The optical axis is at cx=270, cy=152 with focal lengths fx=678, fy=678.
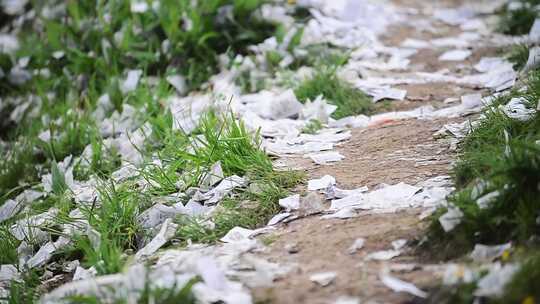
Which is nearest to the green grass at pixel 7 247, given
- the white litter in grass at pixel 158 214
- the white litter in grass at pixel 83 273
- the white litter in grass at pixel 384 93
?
the white litter in grass at pixel 83 273

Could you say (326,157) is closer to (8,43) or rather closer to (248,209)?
(248,209)

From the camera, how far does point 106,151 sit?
3.60m

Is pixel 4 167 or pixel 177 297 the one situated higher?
pixel 177 297

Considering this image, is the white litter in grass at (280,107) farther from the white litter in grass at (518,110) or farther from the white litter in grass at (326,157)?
the white litter in grass at (518,110)

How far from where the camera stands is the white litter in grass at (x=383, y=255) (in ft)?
6.87

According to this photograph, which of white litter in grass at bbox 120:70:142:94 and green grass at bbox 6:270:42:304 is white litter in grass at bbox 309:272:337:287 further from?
white litter in grass at bbox 120:70:142:94

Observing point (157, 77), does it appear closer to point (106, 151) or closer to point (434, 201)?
point (106, 151)

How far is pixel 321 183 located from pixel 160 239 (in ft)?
2.24

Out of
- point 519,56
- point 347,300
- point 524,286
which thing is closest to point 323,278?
point 347,300

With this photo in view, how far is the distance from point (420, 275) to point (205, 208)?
1.00m

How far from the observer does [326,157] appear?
305 cm

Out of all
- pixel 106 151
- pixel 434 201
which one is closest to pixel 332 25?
pixel 106 151

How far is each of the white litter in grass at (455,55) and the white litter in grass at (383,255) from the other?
A: 8.88 ft

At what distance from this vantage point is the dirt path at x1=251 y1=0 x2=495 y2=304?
6.36ft
